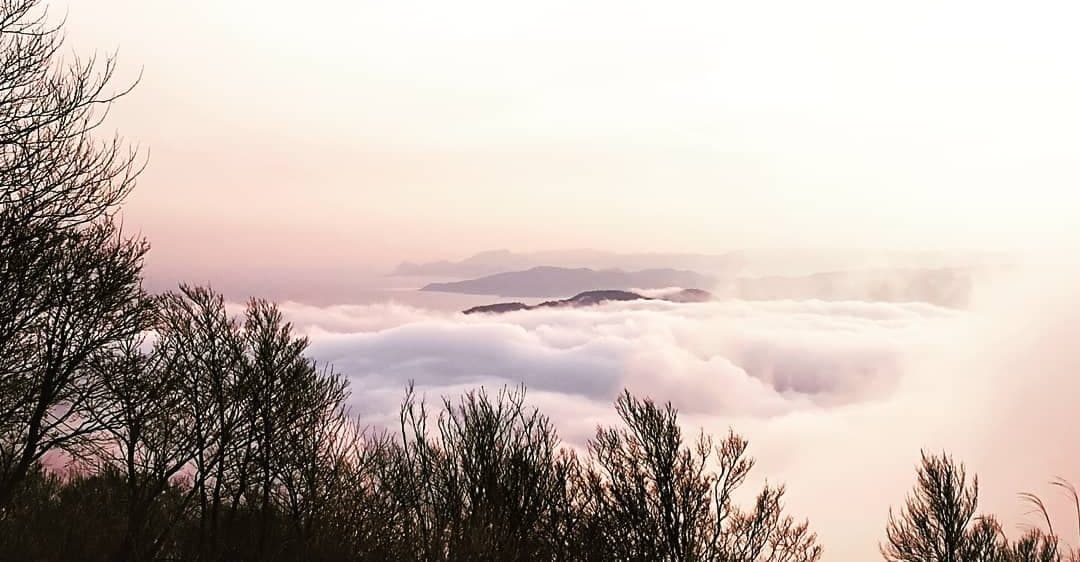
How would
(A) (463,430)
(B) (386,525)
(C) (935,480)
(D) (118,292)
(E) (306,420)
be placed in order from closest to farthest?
(D) (118,292) < (B) (386,525) < (E) (306,420) < (A) (463,430) < (C) (935,480)

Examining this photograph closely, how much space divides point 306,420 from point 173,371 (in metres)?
6.52

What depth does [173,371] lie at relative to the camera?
27453 mm

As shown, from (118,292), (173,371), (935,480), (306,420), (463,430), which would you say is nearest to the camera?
(118,292)

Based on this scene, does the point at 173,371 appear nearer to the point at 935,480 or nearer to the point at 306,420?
the point at 306,420

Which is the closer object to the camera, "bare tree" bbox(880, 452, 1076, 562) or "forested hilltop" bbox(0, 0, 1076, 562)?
"forested hilltop" bbox(0, 0, 1076, 562)

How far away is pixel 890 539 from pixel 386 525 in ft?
107

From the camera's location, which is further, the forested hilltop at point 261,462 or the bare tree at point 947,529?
the bare tree at point 947,529

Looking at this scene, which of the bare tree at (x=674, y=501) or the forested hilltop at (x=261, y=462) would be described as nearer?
the forested hilltop at (x=261, y=462)

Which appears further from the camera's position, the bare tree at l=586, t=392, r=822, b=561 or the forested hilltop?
the bare tree at l=586, t=392, r=822, b=561

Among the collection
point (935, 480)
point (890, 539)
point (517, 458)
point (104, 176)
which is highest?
point (104, 176)

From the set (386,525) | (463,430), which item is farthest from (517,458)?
(386,525)

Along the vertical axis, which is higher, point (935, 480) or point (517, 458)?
point (517, 458)

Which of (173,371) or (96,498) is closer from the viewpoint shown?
(173,371)

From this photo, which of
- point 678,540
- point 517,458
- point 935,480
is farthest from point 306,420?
point 935,480
